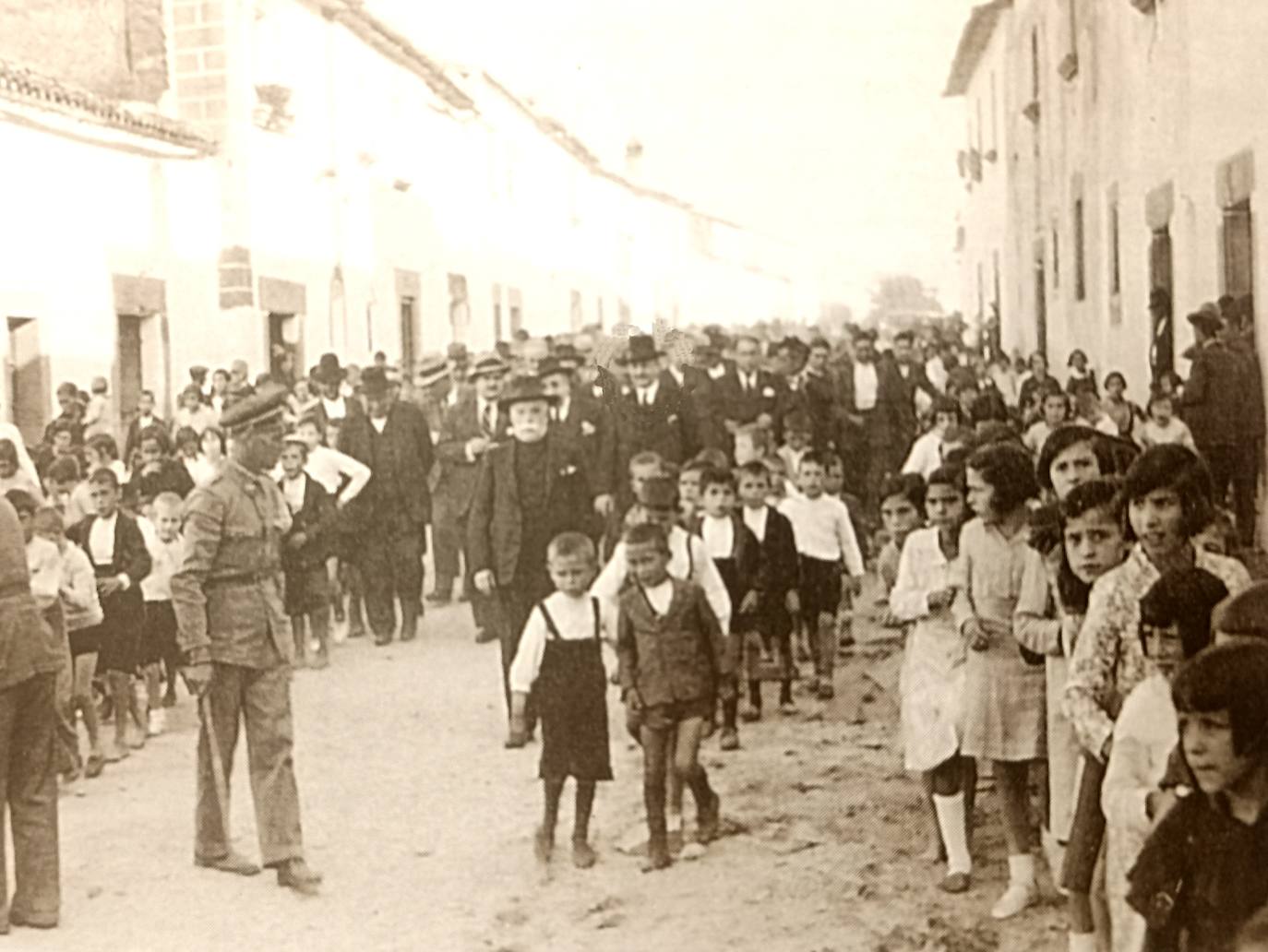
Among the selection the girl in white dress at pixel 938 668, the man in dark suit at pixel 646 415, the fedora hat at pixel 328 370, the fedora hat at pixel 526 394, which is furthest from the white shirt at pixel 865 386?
the fedora hat at pixel 328 370

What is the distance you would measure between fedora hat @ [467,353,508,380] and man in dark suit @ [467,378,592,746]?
0.33 ft

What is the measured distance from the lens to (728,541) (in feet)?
11.8

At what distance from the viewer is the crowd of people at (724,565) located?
1.99m

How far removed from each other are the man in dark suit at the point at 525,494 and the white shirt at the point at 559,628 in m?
0.48

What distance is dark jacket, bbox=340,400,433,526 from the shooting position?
11.6 ft

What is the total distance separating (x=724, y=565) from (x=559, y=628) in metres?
0.73

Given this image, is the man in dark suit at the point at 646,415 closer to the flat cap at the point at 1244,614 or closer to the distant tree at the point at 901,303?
the distant tree at the point at 901,303

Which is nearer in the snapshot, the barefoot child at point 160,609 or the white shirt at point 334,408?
the barefoot child at point 160,609

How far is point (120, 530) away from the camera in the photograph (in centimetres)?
305

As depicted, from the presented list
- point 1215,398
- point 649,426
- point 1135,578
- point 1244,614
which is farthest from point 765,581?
point 1244,614

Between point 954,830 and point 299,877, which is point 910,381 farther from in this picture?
point 299,877

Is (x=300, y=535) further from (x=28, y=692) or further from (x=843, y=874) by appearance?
(x=843, y=874)

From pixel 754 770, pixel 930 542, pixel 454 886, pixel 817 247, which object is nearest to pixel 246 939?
pixel 454 886

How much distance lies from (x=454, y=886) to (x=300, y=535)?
2.89ft
